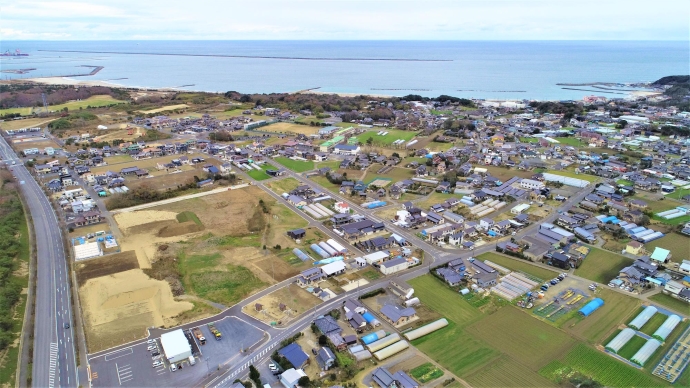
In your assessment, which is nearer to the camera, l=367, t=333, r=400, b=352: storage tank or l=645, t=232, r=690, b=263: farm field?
l=367, t=333, r=400, b=352: storage tank

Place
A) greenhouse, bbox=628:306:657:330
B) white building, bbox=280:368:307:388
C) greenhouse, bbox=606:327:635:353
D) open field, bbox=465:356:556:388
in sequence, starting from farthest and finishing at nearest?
greenhouse, bbox=628:306:657:330 → greenhouse, bbox=606:327:635:353 → open field, bbox=465:356:556:388 → white building, bbox=280:368:307:388

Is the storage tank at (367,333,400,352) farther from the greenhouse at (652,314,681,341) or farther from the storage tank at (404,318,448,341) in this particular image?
the greenhouse at (652,314,681,341)

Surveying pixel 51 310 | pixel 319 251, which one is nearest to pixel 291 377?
pixel 319 251

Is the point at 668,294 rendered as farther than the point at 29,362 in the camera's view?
Yes

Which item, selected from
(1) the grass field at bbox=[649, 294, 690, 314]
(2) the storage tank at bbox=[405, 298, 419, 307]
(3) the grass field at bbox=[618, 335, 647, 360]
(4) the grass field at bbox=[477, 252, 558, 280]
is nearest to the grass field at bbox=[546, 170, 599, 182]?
(4) the grass field at bbox=[477, 252, 558, 280]

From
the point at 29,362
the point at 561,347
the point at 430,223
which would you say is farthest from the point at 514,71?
the point at 29,362

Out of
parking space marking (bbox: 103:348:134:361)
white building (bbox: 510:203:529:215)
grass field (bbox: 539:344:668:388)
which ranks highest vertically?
white building (bbox: 510:203:529:215)

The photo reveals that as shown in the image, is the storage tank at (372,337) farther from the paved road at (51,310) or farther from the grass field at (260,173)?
the grass field at (260,173)

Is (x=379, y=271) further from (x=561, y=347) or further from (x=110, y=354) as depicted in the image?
(x=110, y=354)
